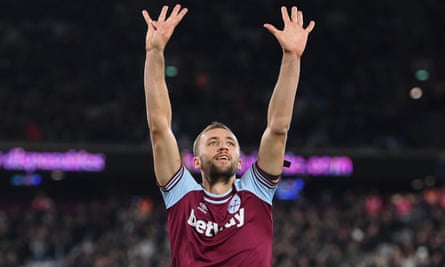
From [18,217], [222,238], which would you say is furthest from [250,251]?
[18,217]

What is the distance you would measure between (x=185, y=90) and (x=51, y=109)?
4.02 metres

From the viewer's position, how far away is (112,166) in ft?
80.6

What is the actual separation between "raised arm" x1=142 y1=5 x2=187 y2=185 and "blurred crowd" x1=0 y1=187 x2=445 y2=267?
1283 centimetres

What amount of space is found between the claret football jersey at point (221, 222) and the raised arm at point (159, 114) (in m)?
0.08

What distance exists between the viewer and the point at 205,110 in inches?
1003

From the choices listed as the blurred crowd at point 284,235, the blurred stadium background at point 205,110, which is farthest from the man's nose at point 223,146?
the blurred stadium background at point 205,110

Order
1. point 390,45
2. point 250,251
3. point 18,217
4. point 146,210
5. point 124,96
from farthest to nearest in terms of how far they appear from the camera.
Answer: point 390,45
point 124,96
point 146,210
point 18,217
point 250,251

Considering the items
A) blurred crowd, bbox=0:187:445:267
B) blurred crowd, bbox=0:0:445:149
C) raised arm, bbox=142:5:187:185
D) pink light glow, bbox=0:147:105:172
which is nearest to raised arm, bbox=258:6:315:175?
raised arm, bbox=142:5:187:185

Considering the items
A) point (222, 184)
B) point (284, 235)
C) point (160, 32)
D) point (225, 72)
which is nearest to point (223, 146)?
point (222, 184)

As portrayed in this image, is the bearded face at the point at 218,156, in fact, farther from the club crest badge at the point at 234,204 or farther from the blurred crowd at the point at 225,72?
the blurred crowd at the point at 225,72

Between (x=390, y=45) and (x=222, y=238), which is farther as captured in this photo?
(x=390, y=45)

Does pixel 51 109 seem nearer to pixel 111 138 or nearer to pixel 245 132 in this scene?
pixel 111 138

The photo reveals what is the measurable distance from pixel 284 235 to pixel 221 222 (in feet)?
47.6

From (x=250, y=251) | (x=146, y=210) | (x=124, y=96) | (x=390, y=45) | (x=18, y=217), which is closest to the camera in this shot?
(x=250, y=251)
